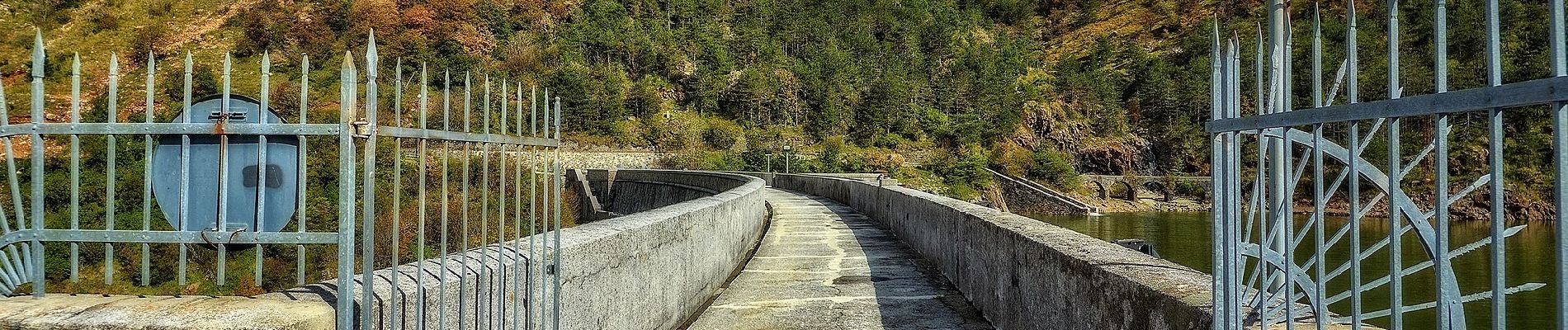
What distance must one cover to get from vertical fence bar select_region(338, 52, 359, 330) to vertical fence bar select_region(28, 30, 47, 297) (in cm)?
70

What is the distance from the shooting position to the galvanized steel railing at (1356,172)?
4.34ft

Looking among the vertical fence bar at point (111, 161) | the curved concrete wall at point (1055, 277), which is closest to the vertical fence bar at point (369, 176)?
the vertical fence bar at point (111, 161)

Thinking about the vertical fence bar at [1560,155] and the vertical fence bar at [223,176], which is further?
the vertical fence bar at [223,176]

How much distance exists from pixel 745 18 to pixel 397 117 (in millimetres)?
106415

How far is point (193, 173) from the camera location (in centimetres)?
225

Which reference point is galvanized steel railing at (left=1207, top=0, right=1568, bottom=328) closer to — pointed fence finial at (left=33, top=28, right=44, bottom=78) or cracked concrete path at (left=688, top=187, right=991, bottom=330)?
pointed fence finial at (left=33, top=28, right=44, bottom=78)

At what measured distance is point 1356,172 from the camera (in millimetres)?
1830

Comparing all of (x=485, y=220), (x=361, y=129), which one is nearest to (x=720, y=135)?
(x=485, y=220)

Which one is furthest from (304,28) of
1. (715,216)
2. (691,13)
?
(715,216)

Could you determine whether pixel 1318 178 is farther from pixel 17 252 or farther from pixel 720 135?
pixel 720 135

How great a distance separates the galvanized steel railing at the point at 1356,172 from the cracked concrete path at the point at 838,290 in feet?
12.3

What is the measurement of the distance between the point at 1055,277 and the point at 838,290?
4.09 meters

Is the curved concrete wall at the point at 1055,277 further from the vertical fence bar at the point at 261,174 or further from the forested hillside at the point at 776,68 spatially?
the forested hillside at the point at 776,68

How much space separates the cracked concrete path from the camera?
6.69m
